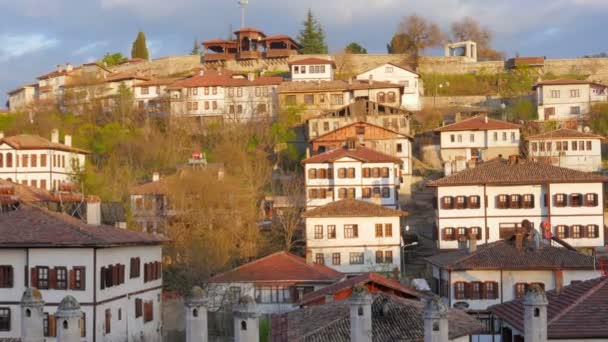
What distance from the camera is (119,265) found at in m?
40.3

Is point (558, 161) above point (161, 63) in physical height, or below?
below

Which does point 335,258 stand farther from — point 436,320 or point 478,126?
point 436,320

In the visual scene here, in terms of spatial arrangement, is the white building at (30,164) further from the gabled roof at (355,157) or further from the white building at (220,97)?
the gabled roof at (355,157)

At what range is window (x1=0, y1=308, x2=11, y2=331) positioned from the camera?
37688 millimetres

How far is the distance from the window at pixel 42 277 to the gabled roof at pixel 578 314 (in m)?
19.3

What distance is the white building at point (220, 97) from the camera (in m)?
81.3

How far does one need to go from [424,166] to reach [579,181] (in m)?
20.4

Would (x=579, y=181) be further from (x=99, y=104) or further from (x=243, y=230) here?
(x=99, y=104)

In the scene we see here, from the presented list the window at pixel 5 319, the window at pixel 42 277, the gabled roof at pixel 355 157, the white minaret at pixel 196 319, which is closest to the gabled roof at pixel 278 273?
the window at pixel 42 277

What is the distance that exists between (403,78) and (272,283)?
41364mm

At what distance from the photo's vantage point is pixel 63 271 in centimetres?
3822

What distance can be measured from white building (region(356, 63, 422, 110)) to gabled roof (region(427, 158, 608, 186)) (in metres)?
28.8

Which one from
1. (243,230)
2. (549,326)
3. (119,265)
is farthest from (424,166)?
(549,326)

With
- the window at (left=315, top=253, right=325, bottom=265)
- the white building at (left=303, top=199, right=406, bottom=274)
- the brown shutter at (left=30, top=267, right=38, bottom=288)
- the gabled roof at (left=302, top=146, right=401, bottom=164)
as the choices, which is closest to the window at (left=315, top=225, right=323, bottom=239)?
the white building at (left=303, top=199, right=406, bottom=274)
